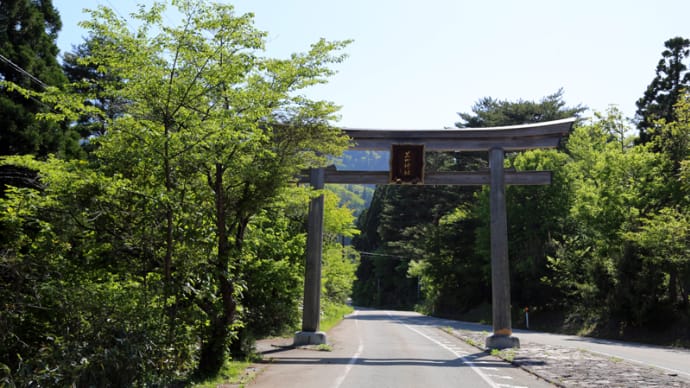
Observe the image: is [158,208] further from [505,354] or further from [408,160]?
[505,354]

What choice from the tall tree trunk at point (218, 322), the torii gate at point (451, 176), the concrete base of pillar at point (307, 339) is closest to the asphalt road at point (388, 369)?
the concrete base of pillar at point (307, 339)

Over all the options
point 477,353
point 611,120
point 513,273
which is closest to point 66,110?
point 477,353

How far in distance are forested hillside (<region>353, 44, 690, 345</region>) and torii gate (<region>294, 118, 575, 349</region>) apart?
31.5ft

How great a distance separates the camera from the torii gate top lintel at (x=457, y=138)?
52.5ft

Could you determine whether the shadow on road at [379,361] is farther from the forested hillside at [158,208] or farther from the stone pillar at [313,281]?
the stone pillar at [313,281]

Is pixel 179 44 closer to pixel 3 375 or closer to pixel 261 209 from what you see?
pixel 261 209

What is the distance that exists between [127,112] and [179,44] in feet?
5.80

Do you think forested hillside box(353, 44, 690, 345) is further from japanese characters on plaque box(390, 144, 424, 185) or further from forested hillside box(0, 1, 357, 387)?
forested hillside box(0, 1, 357, 387)

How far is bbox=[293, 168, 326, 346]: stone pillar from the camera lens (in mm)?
15680

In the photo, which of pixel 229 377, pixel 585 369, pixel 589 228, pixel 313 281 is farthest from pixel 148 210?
pixel 589 228

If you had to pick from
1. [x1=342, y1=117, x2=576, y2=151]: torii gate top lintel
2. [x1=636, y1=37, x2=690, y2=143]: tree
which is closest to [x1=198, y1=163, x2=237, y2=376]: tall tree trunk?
[x1=342, y1=117, x2=576, y2=151]: torii gate top lintel

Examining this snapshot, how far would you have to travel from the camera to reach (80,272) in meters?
8.60

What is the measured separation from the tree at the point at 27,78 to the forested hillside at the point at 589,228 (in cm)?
2435

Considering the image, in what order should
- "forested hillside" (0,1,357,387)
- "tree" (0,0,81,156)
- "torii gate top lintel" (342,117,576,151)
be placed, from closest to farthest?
"forested hillside" (0,1,357,387)
"torii gate top lintel" (342,117,576,151)
"tree" (0,0,81,156)
